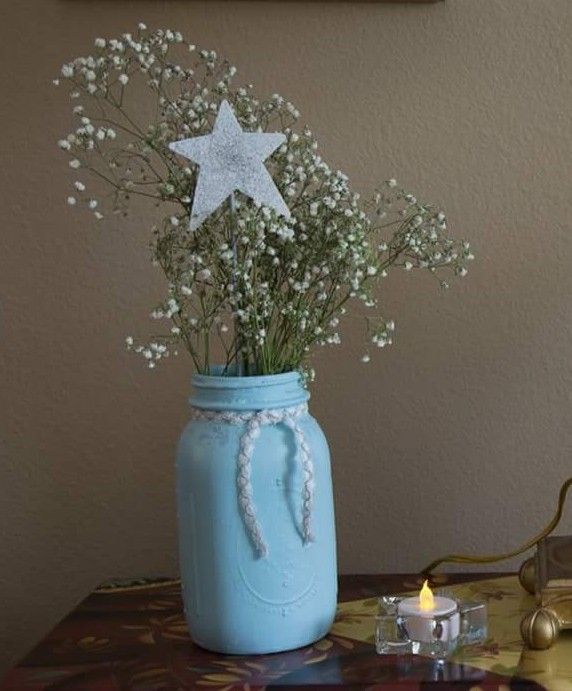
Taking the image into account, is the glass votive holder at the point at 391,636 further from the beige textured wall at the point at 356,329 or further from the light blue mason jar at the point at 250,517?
the beige textured wall at the point at 356,329

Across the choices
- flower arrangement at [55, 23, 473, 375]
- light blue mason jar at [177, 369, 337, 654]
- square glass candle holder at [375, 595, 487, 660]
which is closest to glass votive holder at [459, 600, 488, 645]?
square glass candle holder at [375, 595, 487, 660]

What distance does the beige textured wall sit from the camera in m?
1.21

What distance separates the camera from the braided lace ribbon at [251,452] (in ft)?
2.88

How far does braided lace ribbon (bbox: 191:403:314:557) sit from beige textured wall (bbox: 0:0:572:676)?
12.8 inches

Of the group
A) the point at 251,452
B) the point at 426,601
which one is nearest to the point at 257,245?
the point at 251,452

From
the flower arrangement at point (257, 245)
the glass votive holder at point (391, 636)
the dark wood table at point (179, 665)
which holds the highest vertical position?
the flower arrangement at point (257, 245)

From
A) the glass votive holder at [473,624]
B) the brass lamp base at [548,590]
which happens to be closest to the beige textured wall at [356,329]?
the brass lamp base at [548,590]

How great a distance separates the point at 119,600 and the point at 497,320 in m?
0.55

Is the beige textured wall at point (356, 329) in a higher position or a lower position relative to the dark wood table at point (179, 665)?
higher

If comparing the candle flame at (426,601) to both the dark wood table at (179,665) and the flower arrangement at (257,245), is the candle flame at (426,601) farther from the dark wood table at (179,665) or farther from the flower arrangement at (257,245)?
the flower arrangement at (257,245)

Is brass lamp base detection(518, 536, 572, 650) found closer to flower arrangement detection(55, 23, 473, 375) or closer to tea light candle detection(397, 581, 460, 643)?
tea light candle detection(397, 581, 460, 643)

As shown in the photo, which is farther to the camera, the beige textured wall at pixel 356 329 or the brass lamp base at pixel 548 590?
the beige textured wall at pixel 356 329

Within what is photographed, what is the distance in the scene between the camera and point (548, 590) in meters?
0.93

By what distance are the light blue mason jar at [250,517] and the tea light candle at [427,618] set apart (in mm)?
85
